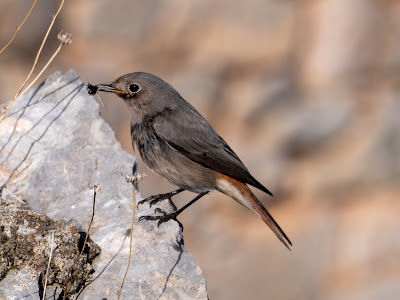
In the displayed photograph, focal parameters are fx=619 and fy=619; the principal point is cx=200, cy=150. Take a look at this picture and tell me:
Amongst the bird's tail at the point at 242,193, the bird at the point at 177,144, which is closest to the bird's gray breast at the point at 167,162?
the bird at the point at 177,144

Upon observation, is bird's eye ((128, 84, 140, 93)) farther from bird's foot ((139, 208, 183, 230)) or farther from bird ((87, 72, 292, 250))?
bird's foot ((139, 208, 183, 230))

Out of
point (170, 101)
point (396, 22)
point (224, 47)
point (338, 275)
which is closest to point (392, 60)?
point (396, 22)

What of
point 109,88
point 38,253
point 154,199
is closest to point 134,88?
point 109,88

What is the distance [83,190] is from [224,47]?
4.23m

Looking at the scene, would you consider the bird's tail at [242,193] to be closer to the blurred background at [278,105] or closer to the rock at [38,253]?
the rock at [38,253]

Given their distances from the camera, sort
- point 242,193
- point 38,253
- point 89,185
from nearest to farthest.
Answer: point 38,253, point 89,185, point 242,193

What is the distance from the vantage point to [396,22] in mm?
8422

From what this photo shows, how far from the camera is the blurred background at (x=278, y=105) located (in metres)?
8.29

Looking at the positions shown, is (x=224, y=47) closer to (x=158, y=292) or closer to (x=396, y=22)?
(x=396, y=22)

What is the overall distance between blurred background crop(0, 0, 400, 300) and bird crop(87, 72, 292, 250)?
279 cm

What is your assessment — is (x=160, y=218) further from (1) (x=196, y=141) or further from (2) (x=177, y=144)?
(1) (x=196, y=141)

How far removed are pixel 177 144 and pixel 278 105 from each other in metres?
3.42

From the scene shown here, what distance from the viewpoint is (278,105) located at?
842 cm

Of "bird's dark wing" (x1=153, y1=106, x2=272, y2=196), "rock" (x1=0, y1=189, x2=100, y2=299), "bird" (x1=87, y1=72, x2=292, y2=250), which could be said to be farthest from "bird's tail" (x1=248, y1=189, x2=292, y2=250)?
"rock" (x1=0, y1=189, x2=100, y2=299)
